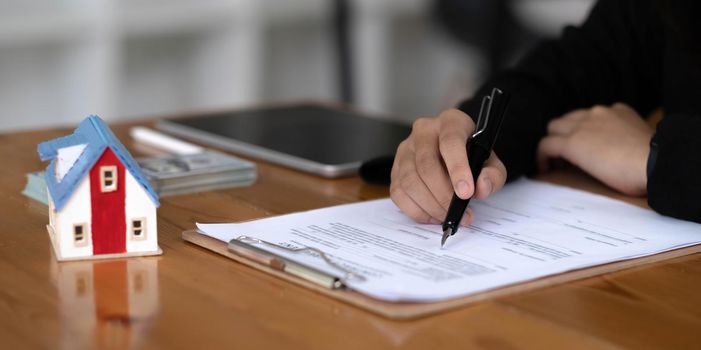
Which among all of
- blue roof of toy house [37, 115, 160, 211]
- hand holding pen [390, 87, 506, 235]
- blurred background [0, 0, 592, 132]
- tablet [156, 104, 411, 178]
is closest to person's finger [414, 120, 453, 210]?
hand holding pen [390, 87, 506, 235]

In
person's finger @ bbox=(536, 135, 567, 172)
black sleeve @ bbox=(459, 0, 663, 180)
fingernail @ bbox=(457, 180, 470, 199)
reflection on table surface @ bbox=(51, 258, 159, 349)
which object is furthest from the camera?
black sleeve @ bbox=(459, 0, 663, 180)

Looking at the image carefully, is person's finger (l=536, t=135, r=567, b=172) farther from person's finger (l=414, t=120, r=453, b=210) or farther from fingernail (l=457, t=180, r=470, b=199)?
fingernail (l=457, t=180, r=470, b=199)

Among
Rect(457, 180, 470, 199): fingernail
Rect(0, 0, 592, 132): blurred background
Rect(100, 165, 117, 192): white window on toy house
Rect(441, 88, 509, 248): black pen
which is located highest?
Rect(441, 88, 509, 248): black pen

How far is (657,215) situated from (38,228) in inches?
22.1

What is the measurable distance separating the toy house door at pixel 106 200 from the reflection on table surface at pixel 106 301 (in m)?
0.02

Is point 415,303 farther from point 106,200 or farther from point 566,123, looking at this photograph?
point 566,123

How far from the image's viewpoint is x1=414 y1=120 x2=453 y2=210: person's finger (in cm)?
89

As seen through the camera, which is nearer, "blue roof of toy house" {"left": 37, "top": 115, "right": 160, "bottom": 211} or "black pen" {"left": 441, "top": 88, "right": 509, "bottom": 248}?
"blue roof of toy house" {"left": 37, "top": 115, "right": 160, "bottom": 211}

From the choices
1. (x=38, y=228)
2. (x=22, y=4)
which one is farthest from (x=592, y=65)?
(x=22, y=4)

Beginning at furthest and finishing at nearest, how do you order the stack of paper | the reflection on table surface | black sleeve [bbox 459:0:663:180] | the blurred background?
the blurred background, black sleeve [bbox 459:0:663:180], the stack of paper, the reflection on table surface

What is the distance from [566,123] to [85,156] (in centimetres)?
61

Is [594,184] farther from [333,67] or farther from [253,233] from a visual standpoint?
[333,67]

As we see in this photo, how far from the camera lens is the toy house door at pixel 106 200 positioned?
757 millimetres

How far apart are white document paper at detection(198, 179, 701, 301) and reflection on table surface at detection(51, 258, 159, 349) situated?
3.9 inches
